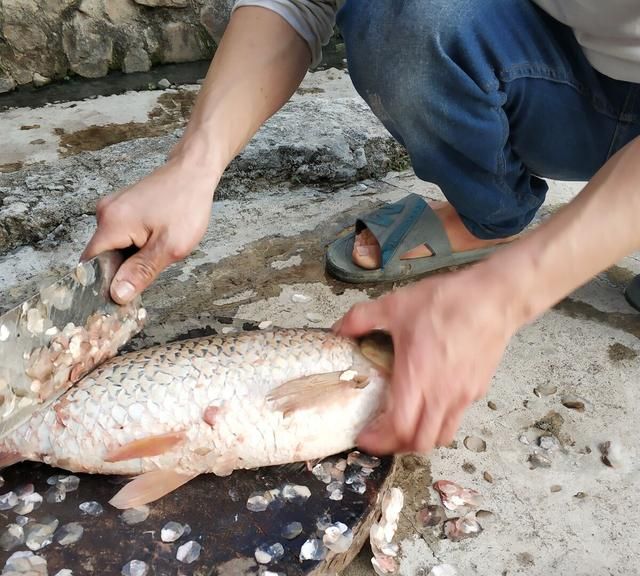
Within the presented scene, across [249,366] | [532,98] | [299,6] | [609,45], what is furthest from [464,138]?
[249,366]

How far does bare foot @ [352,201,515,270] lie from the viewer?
245cm

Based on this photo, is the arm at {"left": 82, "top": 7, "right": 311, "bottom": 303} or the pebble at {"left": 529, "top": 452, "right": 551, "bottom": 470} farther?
the pebble at {"left": 529, "top": 452, "right": 551, "bottom": 470}

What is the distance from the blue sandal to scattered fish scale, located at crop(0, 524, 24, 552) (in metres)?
1.35

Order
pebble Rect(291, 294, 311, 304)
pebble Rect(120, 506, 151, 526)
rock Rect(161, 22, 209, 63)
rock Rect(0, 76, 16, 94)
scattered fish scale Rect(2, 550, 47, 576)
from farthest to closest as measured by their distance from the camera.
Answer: rock Rect(161, 22, 209, 63)
rock Rect(0, 76, 16, 94)
pebble Rect(291, 294, 311, 304)
pebble Rect(120, 506, 151, 526)
scattered fish scale Rect(2, 550, 47, 576)

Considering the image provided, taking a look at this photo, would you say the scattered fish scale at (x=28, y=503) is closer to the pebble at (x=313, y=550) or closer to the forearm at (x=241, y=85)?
the pebble at (x=313, y=550)

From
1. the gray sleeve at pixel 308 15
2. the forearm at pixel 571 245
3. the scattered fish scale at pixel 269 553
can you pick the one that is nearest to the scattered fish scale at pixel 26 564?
the scattered fish scale at pixel 269 553

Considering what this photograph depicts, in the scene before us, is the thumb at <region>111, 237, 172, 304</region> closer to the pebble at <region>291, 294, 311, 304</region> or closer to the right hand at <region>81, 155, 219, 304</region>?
the right hand at <region>81, 155, 219, 304</region>

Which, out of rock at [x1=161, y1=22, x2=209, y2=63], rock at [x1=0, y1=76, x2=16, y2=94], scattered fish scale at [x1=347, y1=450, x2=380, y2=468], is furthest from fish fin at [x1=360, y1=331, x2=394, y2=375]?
rock at [x1=161, y1=22, x2=209, y2=63]

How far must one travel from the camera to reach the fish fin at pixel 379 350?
1.54 meters

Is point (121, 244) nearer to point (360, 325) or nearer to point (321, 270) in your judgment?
point (360, 325)

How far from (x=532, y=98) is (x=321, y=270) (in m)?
0.95

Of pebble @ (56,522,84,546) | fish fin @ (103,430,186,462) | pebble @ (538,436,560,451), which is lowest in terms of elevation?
pebble @ (538,436,560,451)

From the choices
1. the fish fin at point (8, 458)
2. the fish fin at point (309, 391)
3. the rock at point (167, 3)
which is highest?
the rock at point (167, 3)

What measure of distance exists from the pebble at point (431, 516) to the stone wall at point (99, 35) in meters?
3.49
